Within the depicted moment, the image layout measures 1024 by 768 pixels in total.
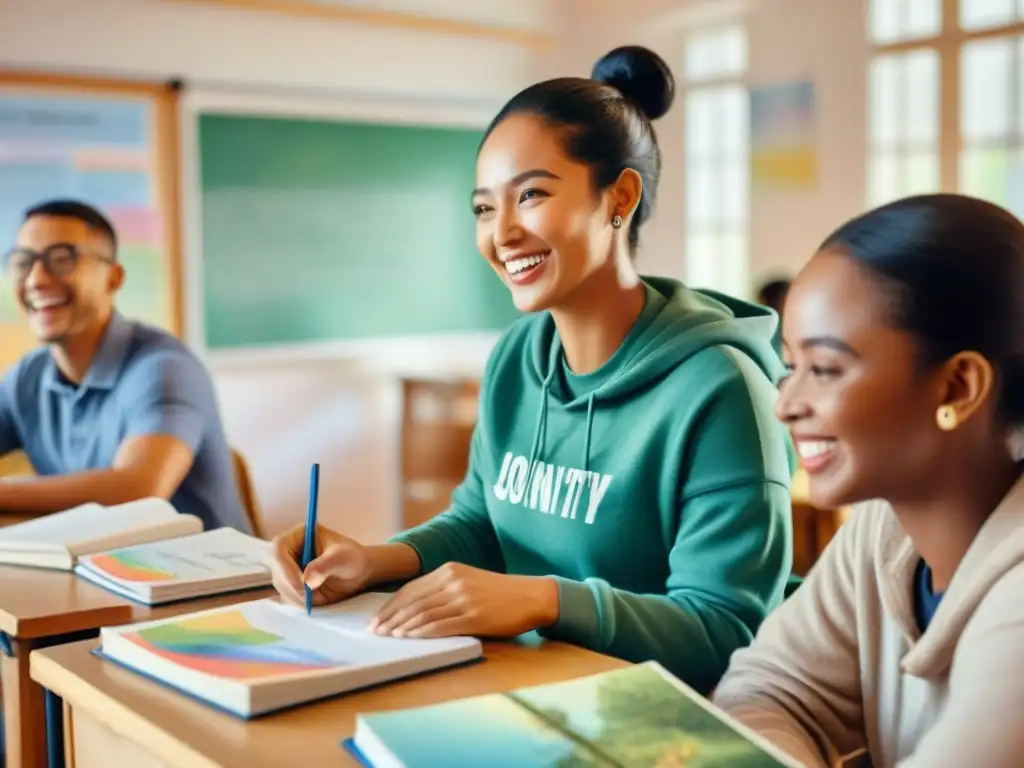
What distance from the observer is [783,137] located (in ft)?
15.5

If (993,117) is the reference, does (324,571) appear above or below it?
below

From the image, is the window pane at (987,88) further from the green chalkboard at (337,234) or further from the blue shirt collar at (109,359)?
the blue shirt collar at (109,359)

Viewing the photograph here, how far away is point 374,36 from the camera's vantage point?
4734 mm

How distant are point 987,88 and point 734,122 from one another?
1036 millimetres

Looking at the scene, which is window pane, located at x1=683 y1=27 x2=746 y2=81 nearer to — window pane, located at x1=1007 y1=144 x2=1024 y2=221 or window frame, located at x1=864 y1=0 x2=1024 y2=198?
window frame, located at x1=864 y1=0 x2=1024 y2=198

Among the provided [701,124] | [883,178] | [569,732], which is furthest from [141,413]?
[701,124]

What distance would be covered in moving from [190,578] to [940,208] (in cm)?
99

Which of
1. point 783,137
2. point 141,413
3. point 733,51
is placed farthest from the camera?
point 733,51

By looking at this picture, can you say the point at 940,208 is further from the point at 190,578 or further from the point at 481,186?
the point at 190,578

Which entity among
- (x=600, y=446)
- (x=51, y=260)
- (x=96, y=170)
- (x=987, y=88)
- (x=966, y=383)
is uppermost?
(x=987, y=88)

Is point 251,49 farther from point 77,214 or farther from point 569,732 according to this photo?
point 569,732

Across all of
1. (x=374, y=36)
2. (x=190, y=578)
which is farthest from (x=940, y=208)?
(x=374, y=36)

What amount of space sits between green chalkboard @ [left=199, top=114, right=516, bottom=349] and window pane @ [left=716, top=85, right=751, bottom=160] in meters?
1.02

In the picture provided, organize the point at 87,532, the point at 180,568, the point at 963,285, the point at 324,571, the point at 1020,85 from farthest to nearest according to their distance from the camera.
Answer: the point at 1020,85
the point at 87,532
the point at 180,568
the point at 324,571
the point at 963,285
